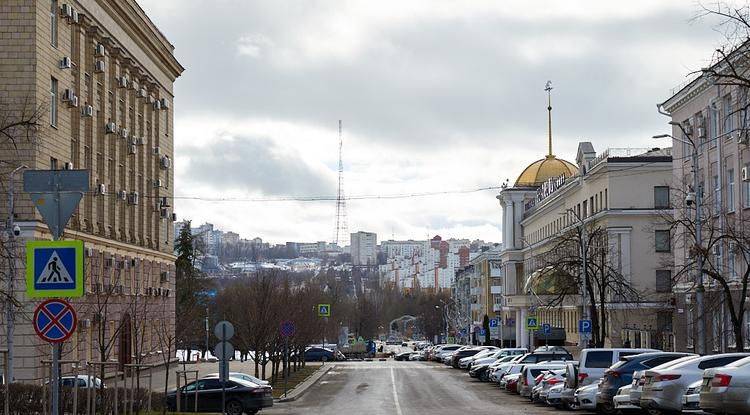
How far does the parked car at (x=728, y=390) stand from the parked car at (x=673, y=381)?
3.50 meters

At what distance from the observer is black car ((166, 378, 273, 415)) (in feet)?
120

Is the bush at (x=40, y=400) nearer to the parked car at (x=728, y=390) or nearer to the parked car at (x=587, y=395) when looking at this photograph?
the parked car at (x=587, y=395)

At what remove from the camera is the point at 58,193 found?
1700 cm

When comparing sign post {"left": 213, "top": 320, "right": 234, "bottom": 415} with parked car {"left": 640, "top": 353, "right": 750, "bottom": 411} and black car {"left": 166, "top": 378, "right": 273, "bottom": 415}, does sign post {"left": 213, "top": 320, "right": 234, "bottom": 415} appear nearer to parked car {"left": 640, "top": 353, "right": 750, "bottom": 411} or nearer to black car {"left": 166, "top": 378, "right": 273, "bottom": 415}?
black car {"left": 166, "top": 378, "right": 273, "bottom": 415}

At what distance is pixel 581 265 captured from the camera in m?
61.8

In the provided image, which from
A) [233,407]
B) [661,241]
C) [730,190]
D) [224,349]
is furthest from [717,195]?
[224,349]

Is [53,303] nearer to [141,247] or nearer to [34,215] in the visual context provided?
[34,215]

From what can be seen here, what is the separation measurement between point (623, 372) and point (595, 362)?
551 centimetres

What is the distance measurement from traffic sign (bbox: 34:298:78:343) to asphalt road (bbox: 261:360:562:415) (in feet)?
64.2

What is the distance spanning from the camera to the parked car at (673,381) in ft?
83.5

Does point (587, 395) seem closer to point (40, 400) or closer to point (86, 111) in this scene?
point (40, 400)

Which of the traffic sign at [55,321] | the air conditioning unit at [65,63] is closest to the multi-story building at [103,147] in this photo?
the air conditioning unit at [65,63]

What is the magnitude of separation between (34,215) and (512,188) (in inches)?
3471

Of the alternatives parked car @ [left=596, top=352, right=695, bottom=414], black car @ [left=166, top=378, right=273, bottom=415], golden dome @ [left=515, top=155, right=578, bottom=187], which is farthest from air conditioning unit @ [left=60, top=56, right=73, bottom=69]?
golden dome @ [left=515, top=155, right=578, bottom=187]
